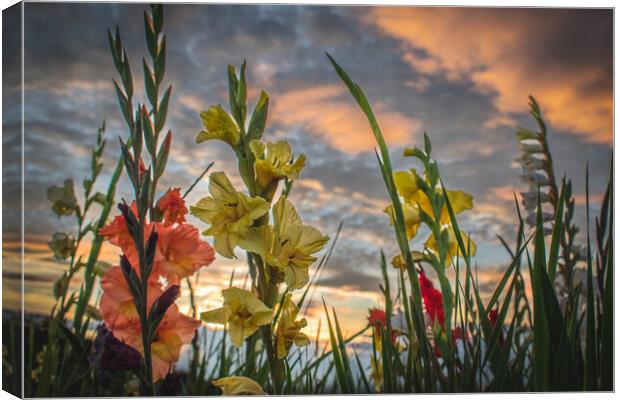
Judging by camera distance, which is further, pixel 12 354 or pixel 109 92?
pixel 109 92

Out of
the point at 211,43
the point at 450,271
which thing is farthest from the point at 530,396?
the point at 211,43

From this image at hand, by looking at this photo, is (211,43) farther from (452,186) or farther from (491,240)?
(491,240)

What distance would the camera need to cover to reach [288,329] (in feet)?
4.23

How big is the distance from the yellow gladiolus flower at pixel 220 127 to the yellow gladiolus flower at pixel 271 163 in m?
0.06

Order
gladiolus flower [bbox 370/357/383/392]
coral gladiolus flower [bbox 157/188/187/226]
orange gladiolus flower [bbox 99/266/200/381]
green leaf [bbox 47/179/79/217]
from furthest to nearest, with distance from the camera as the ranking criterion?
green leaf [bbox 47/179/79/217] < gladiolus flower [bbox 370/357/383/392] < coral gladiolus flower [bbox 157/188/187/226] < orange gladiolus flower [bbox 99/266/200/381]

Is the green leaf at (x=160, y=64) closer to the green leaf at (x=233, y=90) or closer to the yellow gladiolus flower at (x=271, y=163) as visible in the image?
the green leaf at (x=233, y=90)

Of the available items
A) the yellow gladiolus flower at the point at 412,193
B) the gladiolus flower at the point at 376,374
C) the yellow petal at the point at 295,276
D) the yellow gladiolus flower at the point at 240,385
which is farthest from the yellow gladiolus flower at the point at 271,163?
the gladiolus flower at the point at 376,374

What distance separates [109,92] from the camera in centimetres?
283

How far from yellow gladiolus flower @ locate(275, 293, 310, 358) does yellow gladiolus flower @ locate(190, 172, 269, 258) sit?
0.13 m

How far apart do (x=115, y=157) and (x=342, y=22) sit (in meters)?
1.00

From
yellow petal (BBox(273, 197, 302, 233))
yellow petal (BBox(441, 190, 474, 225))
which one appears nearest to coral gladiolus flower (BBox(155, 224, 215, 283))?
yellow petal (BBox(273, 197, 302, 233))

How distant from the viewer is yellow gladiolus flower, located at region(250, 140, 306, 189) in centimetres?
127

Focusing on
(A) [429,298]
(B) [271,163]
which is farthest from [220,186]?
(A) [429,298]

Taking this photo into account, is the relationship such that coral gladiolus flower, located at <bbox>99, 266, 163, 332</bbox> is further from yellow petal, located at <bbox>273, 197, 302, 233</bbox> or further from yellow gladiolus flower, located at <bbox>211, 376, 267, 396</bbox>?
yellow petal, located at <bbox>273, 197, 302, 233</bbox>
